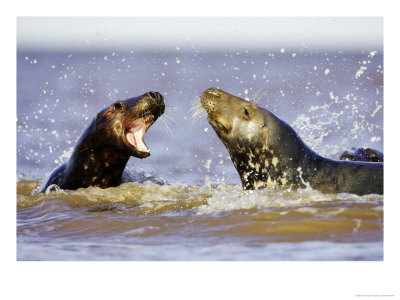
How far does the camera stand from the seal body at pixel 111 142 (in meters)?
9.19

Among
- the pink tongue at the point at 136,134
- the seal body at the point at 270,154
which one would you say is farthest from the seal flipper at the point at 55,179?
the seal body at the point at 270,154

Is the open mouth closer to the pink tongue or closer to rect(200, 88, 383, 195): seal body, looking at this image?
the pink tongue

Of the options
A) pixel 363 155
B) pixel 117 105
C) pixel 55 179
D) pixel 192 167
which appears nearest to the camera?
pixel 117 105

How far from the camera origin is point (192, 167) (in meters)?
12.9

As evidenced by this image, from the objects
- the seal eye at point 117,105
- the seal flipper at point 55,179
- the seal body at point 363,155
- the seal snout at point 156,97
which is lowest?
the seal flipper at point 55,179

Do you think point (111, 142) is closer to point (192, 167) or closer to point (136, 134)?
point (136, 134)

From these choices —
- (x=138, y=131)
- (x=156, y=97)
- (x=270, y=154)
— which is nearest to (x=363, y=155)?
(x=270, y=154)

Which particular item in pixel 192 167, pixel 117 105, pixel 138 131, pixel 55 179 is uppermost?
pixel 117 105

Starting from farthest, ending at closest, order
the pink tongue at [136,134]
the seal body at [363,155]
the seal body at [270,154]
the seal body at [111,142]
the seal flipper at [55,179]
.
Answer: the seal body at [363,155], the seal flipper at [55,179], the pink tongue at [136,134], the seal body at [111,142], the seal body at [270,154]

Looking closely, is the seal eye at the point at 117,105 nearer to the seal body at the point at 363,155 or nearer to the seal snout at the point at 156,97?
the seal snout at the point at 156,97

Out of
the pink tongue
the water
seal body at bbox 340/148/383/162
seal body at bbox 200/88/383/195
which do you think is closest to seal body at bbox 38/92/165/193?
the pink tongue

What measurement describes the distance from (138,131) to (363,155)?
293cm

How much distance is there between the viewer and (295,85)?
17453 mm

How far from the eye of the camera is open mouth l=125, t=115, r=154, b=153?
9.27 metres
